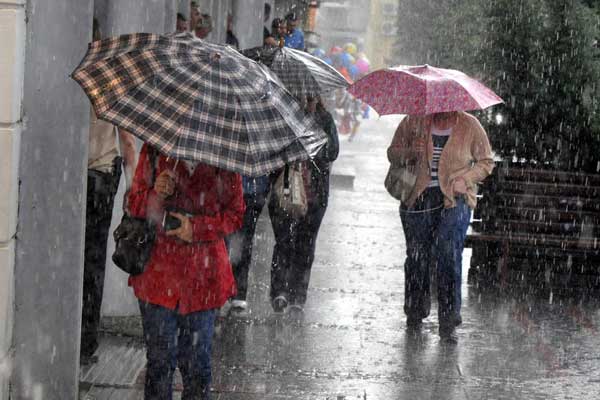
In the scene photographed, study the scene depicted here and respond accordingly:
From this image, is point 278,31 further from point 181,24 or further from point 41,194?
point 41,194

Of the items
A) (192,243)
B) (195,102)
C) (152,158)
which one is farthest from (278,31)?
(195,102)

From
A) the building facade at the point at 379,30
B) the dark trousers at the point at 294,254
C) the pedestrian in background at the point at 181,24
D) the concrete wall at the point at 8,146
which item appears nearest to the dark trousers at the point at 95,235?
the concrete wall at the point at 8,146

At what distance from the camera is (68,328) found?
6.14 meters

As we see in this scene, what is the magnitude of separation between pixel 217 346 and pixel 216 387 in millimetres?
1028

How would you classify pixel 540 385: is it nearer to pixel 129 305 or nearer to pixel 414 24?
pixel 129 305

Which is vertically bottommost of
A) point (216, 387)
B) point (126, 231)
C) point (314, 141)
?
point (216, 387)

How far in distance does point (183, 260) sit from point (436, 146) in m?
3.85

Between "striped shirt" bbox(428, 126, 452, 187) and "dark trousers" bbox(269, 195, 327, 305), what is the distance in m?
1.02

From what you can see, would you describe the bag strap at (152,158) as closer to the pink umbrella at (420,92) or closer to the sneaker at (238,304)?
the pink umbrella at (420,92)

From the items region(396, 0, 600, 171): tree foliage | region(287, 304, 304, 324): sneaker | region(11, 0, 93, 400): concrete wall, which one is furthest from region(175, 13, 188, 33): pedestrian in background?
region(11, 0, 93, 400): concrete wall

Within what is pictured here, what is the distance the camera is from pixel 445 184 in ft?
28.7

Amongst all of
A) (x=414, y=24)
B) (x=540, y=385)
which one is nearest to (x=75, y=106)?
(x=540, y=385)

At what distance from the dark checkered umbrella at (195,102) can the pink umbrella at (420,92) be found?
315 cm

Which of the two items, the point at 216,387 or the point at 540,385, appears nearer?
the point at 216,387
